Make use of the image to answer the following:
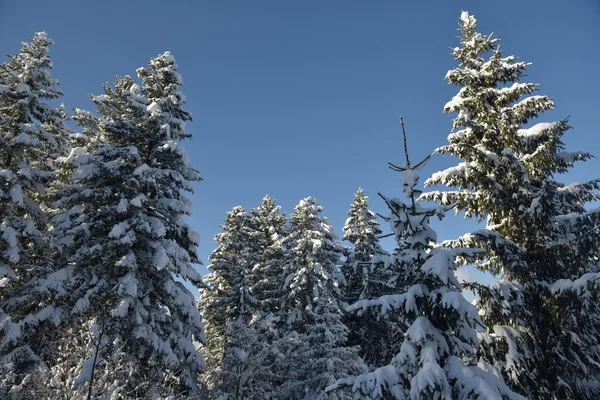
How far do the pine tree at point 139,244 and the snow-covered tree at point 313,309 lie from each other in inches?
258

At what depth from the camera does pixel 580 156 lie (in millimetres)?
10500

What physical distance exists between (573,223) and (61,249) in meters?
18.0

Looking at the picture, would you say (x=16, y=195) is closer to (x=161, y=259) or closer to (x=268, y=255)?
(x=161, y=259)

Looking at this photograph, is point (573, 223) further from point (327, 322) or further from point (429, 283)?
point (327, 322)

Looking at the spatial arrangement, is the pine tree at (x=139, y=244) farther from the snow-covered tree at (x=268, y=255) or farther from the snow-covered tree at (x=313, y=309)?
the snow-covered tree at (x=268, y=255)

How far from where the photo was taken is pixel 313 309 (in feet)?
75.4

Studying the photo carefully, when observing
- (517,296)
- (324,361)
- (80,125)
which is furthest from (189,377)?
(80,125)

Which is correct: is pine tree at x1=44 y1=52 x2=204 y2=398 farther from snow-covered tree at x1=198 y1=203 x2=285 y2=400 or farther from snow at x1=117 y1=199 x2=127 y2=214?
snow-covered tree at x1=198 y1=203 x2=285 y2=400

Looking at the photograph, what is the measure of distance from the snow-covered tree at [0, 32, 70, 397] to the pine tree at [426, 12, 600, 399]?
14.5m

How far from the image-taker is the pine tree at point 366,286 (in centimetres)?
2303

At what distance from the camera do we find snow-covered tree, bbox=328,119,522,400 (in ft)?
19.0

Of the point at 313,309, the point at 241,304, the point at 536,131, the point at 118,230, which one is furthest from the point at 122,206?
the point at 536,131

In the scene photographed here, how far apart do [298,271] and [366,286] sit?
15.7 feet

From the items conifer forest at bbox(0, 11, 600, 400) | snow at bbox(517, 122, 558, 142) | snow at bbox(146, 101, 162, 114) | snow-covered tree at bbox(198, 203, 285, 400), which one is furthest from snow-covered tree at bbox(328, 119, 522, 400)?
snow at bbox(146, 101, 162, 114)
